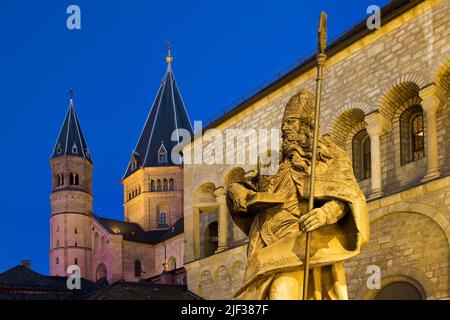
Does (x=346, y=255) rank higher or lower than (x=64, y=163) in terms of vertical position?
lower

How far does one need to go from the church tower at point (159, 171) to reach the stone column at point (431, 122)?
191 ft

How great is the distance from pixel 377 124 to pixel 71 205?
61649 millimetres

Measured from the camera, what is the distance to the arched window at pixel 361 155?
27172mm

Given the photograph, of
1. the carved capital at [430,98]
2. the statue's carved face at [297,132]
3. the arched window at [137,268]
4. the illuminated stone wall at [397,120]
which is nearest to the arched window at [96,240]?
the arched window at [137,268]

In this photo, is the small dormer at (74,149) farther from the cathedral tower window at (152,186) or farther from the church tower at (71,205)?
the cathedral tower window at (152,186)

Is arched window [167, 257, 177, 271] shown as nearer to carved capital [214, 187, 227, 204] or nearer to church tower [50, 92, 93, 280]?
church tower [50, 92, 93, 280]

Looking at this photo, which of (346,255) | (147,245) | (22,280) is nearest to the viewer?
Answer: (346,255)

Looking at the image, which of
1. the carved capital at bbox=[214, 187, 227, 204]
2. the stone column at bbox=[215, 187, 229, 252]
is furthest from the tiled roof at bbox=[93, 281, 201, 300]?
the carved capital at bbox=[214, 187, 227, 204]

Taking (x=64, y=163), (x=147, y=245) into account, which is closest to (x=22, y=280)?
(x=147, y=245)

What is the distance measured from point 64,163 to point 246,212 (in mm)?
80036

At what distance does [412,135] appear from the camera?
2544cm

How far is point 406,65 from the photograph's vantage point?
24578mm

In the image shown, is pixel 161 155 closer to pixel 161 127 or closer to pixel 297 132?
pixel 161 127
